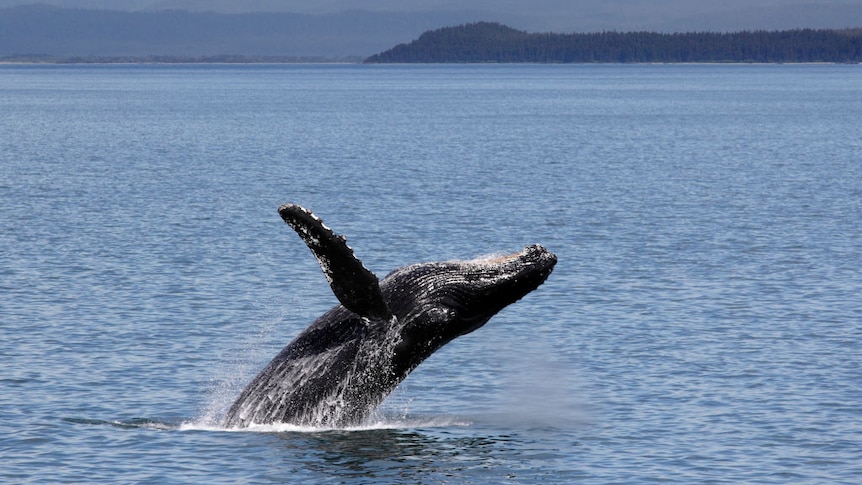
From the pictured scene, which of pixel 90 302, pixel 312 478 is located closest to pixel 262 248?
pixel 90 302

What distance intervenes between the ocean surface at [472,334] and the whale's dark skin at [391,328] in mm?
870

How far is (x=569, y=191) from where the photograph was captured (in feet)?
188

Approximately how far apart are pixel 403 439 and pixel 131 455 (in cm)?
340

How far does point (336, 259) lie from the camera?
47.7 ft

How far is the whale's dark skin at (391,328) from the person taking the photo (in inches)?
618

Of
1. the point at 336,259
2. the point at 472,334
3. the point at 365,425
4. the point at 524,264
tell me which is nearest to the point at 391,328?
the point at 336,259

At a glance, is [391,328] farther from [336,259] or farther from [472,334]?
[472,334]

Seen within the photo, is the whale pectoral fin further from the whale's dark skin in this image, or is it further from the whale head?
the whale head

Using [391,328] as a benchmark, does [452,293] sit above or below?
above

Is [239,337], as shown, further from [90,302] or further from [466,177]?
[466,177]

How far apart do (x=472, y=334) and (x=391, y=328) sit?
10796mm

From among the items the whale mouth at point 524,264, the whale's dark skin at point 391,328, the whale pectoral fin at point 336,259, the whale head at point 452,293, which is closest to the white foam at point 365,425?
the whale's dark skin at point 391,328

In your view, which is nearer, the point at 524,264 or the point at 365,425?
the point at 524,264

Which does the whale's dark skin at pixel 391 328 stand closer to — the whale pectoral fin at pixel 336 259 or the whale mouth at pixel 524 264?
the whale mouth at pixel 524 264
